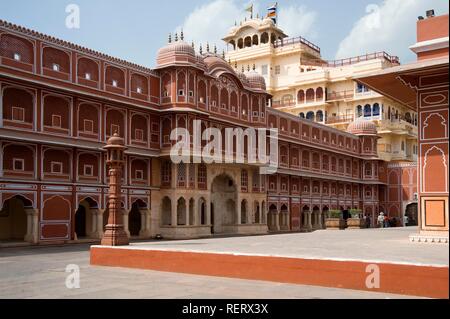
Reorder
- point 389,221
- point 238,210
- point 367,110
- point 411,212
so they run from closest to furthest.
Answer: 1. point 238,210
2. point 389,221
3. point 411,212
4. point 367,110

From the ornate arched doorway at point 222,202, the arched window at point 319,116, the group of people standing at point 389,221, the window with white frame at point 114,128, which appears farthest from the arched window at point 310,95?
the window with white frame at point 114,128

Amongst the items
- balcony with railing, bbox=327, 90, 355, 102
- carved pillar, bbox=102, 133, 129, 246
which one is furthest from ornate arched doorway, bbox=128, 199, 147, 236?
balcony with railing, bbox=327, 90, 355, 102

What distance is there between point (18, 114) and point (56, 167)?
10.5 ft

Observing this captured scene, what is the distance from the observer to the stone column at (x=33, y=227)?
25.4m

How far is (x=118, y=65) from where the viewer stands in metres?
30.4

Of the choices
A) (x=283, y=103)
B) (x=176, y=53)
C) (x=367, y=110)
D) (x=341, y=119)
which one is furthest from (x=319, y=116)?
(x=176, y=53)

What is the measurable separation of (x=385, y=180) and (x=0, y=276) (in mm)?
48511

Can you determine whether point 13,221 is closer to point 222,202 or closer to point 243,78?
point 222,202

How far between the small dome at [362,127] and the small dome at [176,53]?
27.3 metres

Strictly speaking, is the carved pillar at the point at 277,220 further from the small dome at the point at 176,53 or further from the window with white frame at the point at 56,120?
the window with white frame at the point at 56,120

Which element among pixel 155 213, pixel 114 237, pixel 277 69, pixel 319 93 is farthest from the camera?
pixel 277 69

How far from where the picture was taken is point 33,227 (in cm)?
2552
